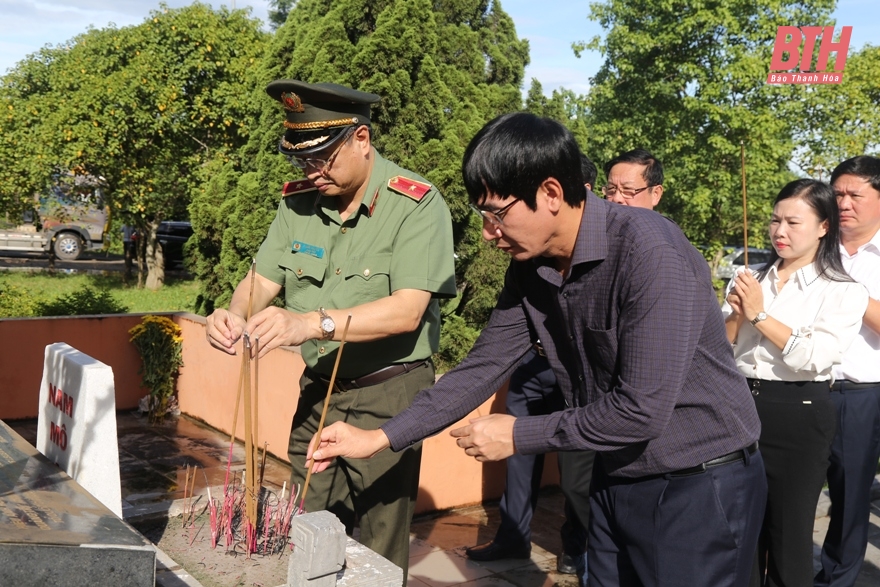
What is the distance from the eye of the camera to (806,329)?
123 inches

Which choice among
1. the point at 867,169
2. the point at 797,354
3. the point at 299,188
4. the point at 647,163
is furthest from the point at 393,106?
the point at 797,354

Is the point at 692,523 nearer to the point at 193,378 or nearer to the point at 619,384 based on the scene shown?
the point at 619,384

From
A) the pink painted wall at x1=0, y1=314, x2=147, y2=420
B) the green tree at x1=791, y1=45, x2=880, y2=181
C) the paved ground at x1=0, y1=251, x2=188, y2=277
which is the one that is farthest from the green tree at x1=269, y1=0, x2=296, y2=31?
the pink painted wall at x1=0, y1=314, x2=147, y2=420

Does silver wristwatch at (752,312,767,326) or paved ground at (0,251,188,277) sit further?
paved ground at (0,251,188,277)

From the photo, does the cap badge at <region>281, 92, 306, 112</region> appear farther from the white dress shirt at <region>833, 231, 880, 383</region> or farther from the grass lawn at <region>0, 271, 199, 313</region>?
the grass lawn at <region>0, 271, 199, 313</region>

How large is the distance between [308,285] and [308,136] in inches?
19.1

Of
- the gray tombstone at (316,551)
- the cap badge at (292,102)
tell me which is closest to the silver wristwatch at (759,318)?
the cap badge at (292,102)

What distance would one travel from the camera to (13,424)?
6070mm

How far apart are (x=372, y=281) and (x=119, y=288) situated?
1401 cm

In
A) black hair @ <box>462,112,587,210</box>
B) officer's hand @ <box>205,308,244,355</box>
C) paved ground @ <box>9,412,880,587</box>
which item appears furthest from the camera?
paved ground @ <box>9,412,880,587</box>

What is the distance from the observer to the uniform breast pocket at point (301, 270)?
283 centimetres

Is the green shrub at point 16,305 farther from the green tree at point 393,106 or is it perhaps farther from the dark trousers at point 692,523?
the dark trousers at point 692,523

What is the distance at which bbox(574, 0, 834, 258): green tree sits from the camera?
1469cm

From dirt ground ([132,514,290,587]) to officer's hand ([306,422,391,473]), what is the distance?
283mm
